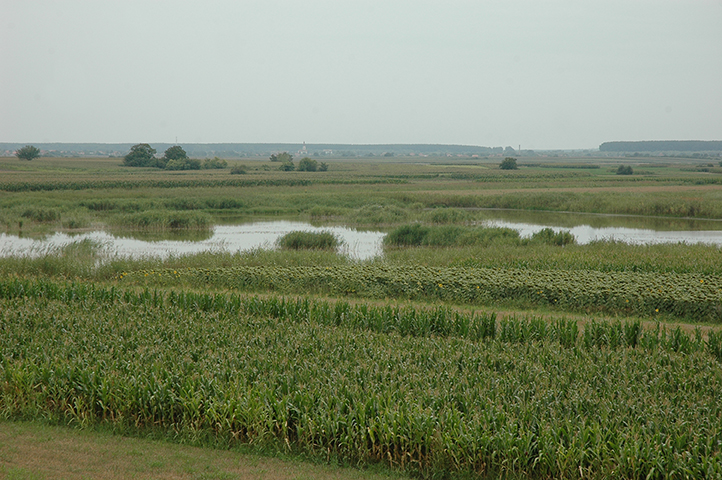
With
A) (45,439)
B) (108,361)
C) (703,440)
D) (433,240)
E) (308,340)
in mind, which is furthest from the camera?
(433,240)

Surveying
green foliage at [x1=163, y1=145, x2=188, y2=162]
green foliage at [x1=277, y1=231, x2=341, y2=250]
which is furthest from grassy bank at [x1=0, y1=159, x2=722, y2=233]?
green foliage at [x1=163, y1=145, x2=188, y2=162]

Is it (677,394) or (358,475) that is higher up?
(677,394)

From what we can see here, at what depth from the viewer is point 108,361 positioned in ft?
30.1

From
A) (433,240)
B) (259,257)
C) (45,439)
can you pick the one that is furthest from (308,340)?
(433,240)

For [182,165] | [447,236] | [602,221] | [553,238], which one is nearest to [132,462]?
[447,236]

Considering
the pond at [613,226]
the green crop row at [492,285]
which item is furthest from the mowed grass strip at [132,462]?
the pond at [613,226]

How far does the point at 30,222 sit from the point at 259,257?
23.0m

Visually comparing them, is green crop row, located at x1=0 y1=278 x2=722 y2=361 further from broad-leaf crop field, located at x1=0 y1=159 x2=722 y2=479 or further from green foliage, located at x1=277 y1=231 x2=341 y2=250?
green foliage, located at x1=277 y1=231 x2=341 y2=250

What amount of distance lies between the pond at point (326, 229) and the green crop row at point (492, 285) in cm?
740

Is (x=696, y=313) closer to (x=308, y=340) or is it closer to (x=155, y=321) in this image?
(x=308, y=340)

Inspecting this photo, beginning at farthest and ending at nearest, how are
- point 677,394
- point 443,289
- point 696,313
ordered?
point 443,289
point 696,313
point 677,394

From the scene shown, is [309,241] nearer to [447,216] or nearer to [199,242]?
[199,242]

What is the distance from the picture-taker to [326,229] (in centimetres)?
3706

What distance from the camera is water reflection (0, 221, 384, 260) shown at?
27.0 m
